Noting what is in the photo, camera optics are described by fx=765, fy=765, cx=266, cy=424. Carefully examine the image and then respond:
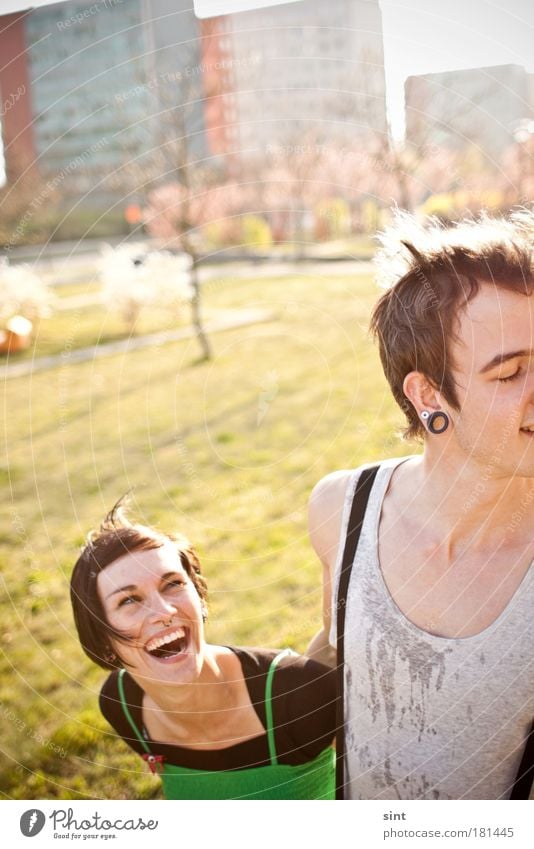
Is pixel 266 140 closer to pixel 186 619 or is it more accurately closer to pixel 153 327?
pixel 186 619

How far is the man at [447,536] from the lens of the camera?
107cm

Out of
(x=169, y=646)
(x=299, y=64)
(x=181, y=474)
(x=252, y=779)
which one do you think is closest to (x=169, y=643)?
(x=169, y=646)

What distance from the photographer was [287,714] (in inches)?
47.9

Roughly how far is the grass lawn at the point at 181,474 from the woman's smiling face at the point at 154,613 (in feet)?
1.52

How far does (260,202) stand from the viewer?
3.02 m

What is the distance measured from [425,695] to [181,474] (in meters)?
2.03

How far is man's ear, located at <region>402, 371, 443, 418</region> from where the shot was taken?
3.80 ft

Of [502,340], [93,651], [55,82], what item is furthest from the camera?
[55,82]

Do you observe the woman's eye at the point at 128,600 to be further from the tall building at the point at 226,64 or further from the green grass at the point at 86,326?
the green grass at the point at 86,326

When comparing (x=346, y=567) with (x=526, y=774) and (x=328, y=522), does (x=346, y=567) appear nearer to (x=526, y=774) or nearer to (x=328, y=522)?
(x=328, y=522)

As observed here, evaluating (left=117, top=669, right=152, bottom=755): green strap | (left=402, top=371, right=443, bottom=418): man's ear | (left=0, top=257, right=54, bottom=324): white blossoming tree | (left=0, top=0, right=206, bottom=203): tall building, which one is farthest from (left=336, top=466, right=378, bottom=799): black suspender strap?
(left=0, top=257, right=54, bottom=324): white blossoming tree

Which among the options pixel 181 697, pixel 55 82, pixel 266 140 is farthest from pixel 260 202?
pixel 181 697

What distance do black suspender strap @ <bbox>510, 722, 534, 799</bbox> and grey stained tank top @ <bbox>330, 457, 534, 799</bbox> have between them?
0.04ft
